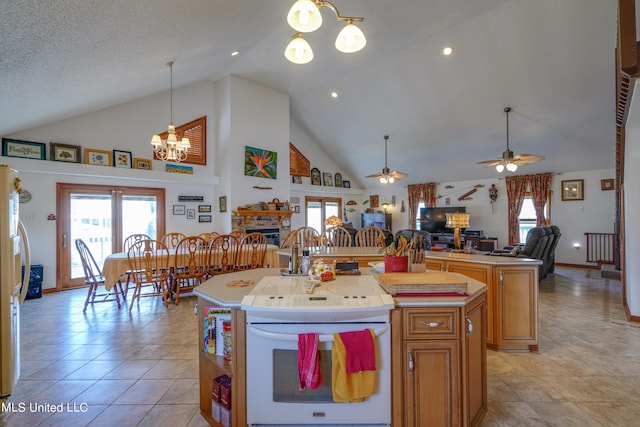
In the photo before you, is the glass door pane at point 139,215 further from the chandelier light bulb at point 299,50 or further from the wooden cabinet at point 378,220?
the wooden cabinet at point 378,220

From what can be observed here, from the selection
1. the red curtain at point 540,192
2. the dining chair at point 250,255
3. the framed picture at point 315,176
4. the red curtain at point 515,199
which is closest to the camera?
the dining chair at point 250,255

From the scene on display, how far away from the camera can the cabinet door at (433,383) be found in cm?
Result: 158

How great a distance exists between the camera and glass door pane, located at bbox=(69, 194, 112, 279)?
18.1ft

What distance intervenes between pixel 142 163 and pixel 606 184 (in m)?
10.2

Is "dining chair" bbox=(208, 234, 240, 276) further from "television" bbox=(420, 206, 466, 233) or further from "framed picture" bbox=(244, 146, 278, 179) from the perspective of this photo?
"television" bbox=(420, 206, 466, 233)

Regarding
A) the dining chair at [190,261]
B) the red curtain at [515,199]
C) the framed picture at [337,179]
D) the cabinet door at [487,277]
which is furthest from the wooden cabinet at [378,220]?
the cabinet door at [487,277]

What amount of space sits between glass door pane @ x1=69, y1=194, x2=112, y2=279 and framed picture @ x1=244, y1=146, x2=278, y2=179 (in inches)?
110

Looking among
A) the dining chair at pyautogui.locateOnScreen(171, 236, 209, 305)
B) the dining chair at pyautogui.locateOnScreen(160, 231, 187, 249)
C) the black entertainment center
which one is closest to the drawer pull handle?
the dining chair at pyautogui.locateOnScreen(171, 236, 209, 305)

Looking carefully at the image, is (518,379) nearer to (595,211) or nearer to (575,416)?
(575,416)

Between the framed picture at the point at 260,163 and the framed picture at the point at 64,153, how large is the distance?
303cm

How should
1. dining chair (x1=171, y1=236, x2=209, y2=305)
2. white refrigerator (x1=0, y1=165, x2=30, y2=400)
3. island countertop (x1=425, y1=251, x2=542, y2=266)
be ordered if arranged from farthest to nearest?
1. dining chair (x1=171, y1=236, x2=209, y2=305)
2. island countertop (x1=425, y1=251, x2=542, y2=266)
3. white refrigerator (x1=0, y1=165, x2=30, y2=400)

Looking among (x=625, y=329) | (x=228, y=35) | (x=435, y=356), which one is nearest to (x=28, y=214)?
(x=228, y=35)

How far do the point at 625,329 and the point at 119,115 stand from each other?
8.40 metres

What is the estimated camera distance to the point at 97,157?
558 cm
